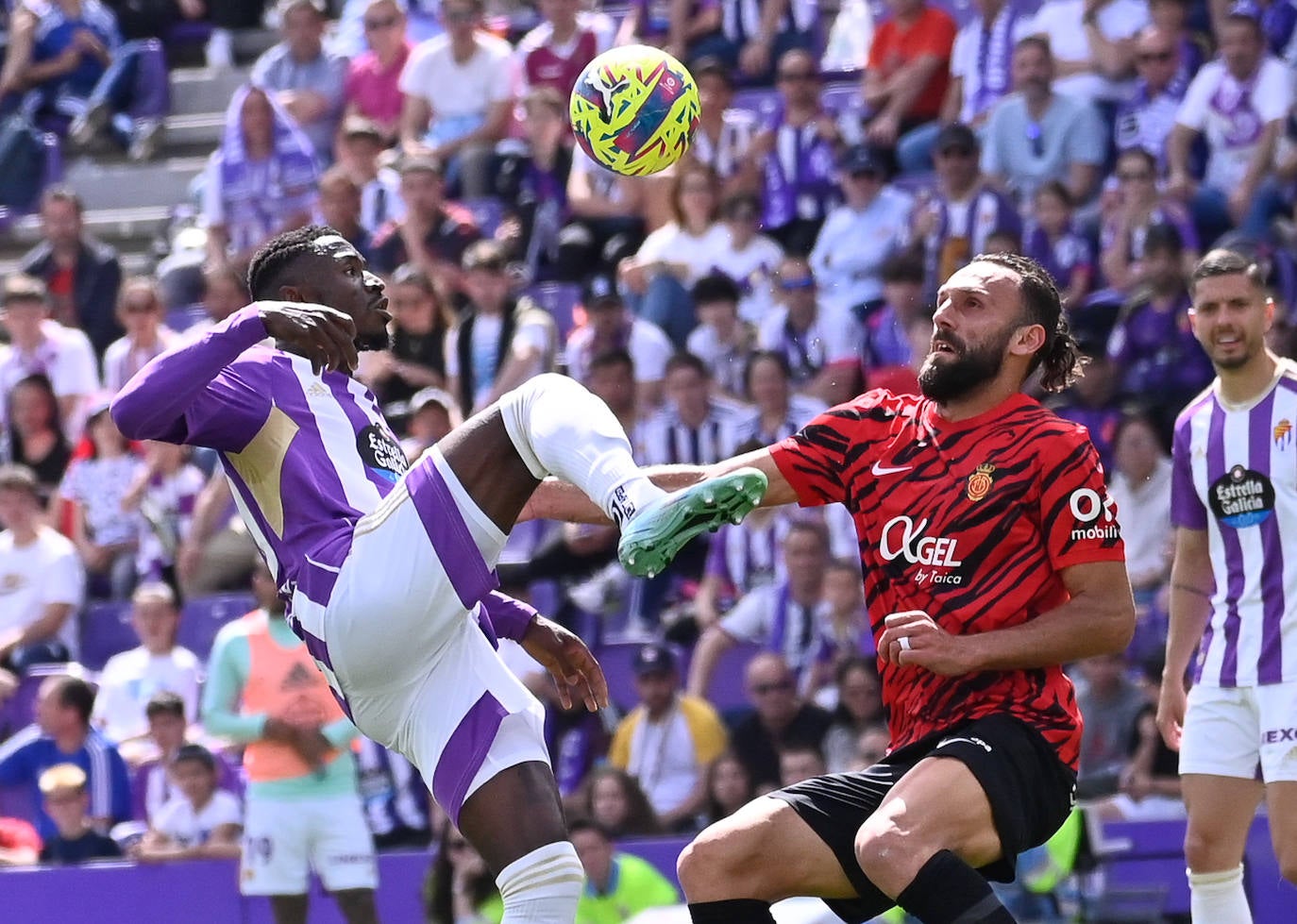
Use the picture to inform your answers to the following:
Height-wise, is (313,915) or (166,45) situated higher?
(166,45)

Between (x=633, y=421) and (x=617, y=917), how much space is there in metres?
3.22

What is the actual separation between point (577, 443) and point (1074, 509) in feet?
4.13

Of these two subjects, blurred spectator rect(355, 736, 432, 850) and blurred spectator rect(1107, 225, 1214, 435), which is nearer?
blurred spectator rect(1107, 225, 1214, 435)

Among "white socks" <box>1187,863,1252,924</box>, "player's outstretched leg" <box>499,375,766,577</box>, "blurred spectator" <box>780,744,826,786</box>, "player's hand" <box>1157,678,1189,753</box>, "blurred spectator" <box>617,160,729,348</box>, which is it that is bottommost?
"blurred spectator" <box>780,744,826,786</box>

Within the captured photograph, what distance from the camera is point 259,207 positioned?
14.2m

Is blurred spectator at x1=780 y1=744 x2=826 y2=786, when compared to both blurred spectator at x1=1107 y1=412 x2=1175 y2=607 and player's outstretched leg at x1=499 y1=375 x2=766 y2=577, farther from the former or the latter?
player's outstretched leg at x1=499 y1=375 x2=766 y2=577

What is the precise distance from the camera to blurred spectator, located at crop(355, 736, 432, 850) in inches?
426

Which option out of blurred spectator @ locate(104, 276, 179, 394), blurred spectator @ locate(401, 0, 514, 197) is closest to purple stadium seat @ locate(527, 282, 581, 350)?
blurred spectator @ locate(401, 0, 514, 197)

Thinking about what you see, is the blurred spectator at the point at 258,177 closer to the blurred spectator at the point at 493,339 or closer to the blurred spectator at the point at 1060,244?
the blurred spectator at the point at 493,339

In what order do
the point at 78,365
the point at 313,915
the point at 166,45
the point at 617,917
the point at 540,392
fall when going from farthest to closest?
1. the point at 166,45
2. the point at 78,365
3. the point at 313,915
4. the point at 617,917
5. the point at 540,392

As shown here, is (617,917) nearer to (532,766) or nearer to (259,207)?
(532,766)

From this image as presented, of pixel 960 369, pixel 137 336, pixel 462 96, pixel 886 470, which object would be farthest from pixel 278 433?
pixel 462 96

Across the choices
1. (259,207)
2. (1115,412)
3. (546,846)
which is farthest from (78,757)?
(546,846)

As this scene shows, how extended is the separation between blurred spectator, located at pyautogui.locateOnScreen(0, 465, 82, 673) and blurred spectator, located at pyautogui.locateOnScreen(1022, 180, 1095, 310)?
5.91m
